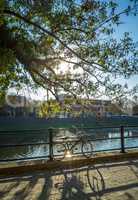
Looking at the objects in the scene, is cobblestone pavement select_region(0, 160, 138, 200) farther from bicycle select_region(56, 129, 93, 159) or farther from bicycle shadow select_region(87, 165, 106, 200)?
bicycle select_region(56, 129, 93, 159)

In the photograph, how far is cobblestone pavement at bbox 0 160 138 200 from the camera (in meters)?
6.95

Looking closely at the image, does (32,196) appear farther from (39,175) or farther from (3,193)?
(39,175)

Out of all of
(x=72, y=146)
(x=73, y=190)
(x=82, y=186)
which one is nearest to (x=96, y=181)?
(x=82, y=186)

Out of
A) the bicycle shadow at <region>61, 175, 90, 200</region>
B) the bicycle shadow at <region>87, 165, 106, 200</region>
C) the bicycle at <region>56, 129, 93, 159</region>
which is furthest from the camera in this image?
the bicycle at <region>56, 129, 93, 159</region>

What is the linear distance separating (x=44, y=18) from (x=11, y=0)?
1.18 meters

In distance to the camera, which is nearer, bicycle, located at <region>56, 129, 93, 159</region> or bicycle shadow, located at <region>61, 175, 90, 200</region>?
bicycle shadow, located at <region>61, 175, 90, 200</region>

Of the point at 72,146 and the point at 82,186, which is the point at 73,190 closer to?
the point at 82,186

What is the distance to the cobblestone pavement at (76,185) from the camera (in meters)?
6.95

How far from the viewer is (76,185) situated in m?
7.94

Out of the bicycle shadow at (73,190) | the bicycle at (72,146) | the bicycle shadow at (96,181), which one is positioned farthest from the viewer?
the bicycle at (72,146)

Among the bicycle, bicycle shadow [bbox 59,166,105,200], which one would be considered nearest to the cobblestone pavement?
bicycle shadow [bbox 59,166,105,200]

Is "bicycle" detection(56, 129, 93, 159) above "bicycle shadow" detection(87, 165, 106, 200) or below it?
above

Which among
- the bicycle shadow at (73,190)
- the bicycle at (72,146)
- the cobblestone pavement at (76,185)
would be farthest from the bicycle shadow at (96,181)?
the bicycle at (72,146)

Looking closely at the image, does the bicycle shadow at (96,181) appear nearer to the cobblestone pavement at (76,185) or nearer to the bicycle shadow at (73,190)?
the cobblestone pavement at (76,185)
